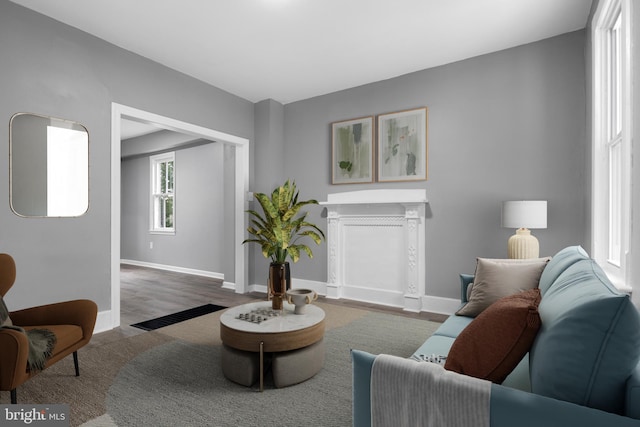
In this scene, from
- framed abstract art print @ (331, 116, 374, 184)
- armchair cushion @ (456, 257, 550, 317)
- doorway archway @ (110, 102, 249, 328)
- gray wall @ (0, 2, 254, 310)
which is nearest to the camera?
armchair cushion @ (456, 257, 550, 317)

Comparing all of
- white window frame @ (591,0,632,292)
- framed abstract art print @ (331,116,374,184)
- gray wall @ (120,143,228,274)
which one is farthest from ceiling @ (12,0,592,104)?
gray wall @ (120,143,228,274)

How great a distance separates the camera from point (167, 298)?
462 centimetres

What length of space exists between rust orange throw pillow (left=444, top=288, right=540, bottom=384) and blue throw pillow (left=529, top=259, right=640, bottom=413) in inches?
6.1

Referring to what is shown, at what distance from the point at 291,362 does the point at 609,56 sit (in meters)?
3.08

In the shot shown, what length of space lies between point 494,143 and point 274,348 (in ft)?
9.78

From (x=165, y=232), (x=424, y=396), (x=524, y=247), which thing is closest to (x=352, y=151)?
(x=524, y=247)

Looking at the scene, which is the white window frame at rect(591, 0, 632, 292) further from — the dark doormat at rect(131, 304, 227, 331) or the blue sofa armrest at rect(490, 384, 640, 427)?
the dark doormat at rect(131, 304, 227, 331)

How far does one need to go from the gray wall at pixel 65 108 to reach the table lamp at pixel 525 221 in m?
3.69

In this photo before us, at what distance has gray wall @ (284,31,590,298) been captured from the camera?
3238 millimetres

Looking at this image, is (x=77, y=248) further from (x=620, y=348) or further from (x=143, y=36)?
(x=620, y=348)

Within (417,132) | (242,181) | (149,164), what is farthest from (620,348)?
(149,164)

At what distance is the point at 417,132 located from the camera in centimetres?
406

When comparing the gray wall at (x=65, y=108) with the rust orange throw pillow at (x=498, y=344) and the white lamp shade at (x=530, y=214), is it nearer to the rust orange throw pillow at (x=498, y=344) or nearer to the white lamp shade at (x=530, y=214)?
the rust orange throw pillow at (x=498, y=344)

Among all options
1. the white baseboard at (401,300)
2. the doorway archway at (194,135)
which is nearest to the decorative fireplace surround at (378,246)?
the white baseboard at (401,300)
